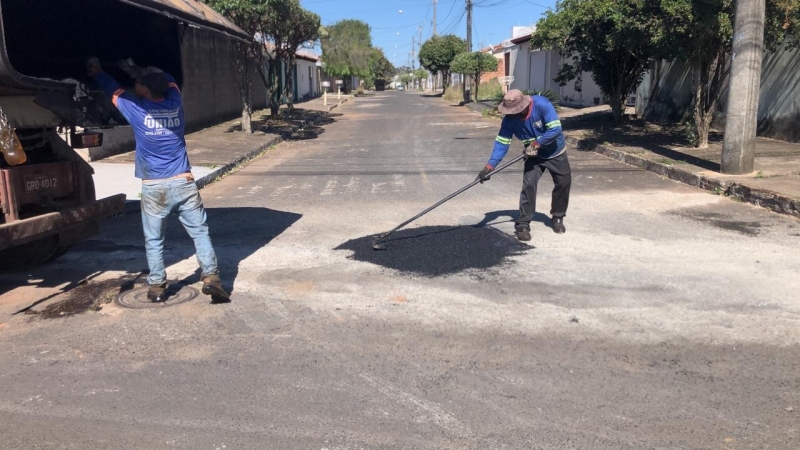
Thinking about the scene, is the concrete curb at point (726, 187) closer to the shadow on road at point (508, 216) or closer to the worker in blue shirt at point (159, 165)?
the shadow on road at point (508, 216)

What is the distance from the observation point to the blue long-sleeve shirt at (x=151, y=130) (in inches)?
192

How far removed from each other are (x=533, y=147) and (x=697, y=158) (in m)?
6.32

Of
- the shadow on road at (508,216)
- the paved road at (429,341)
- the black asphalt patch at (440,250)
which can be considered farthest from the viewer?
the shadow on road at (508,216)

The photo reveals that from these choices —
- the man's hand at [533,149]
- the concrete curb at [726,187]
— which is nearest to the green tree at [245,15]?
the concrete curb at [726,187]

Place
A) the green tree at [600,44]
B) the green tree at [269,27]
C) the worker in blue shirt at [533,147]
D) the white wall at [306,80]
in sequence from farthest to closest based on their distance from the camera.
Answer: the white wall at [306,80], the green tree at [269,27], the green tree at [600,44], the worker in blue shirt at [533,147]

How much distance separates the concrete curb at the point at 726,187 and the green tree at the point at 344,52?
121ft

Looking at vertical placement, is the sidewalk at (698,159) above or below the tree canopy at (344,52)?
below

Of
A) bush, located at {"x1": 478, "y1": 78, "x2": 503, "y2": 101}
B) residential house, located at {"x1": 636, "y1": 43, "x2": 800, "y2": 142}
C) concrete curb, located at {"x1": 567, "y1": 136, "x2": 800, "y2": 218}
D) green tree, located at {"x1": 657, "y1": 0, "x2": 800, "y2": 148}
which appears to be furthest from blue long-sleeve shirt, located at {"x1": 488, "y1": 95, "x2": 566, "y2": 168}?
bush, located at {"x1": 478, "y1": 78, "x2": 503, "y2": 101}

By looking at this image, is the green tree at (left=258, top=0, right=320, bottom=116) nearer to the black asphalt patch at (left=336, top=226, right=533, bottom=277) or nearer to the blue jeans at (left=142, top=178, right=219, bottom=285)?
the black asphalt patch at (left=336, top=226, right=533, bottom=277)

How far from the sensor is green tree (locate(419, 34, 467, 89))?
53094 mm

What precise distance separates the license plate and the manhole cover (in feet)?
3.38

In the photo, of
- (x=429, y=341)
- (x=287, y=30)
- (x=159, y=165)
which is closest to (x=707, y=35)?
(x=429, y=341)

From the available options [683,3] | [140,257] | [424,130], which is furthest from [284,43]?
[140,257]

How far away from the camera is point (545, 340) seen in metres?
4.36
